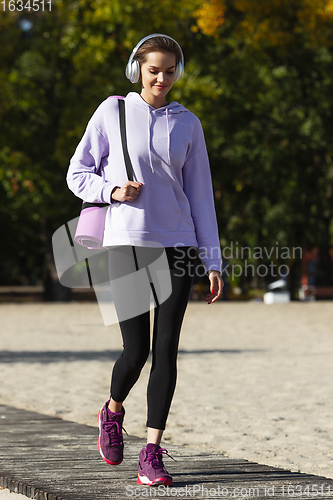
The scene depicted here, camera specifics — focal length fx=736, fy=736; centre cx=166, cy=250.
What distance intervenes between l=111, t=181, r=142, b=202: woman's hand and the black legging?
0.24 m

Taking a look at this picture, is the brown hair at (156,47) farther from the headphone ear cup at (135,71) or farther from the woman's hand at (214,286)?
the woman's hand at (214,286)

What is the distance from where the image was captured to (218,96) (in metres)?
24.4

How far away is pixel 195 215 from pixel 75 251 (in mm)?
658

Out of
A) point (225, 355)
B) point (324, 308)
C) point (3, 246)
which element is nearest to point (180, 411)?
point (225, 355)

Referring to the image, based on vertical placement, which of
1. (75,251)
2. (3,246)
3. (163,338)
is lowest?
(3,246)

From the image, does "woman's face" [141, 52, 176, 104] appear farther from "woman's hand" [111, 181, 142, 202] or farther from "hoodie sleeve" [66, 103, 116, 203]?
"woman's hand" [111, 181, 142, 202]

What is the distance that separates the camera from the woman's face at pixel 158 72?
11.4 ft

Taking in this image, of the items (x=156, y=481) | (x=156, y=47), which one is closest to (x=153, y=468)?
(x=156, y=481)

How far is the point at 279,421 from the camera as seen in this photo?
240 inches

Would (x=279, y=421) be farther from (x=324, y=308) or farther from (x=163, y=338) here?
(x=324, y=308)

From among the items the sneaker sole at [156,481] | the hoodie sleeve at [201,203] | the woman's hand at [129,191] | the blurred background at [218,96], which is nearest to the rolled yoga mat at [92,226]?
the woman's hand at [129,191]

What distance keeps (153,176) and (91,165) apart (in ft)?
1.24

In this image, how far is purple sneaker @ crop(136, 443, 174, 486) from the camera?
137 inches

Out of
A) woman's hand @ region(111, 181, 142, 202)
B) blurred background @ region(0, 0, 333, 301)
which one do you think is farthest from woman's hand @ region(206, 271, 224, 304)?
blurred background @ region(0, 0, 333, 301)
